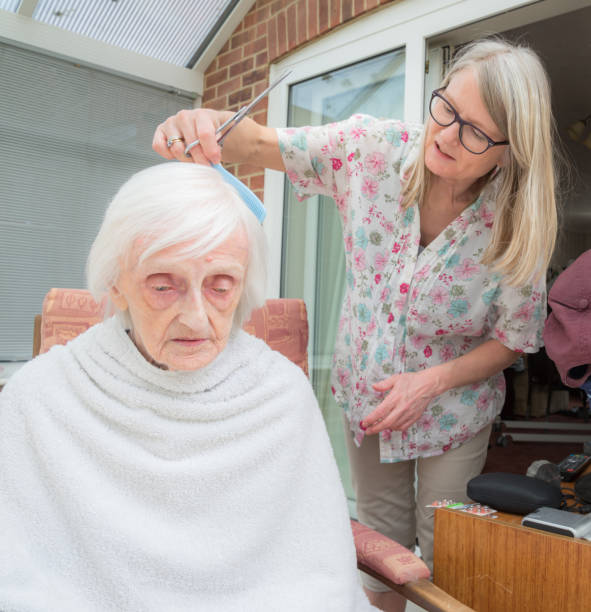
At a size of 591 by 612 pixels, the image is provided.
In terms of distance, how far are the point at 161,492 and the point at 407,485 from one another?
36.5 inches

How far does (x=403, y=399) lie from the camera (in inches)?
56.1

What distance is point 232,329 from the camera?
1.22m

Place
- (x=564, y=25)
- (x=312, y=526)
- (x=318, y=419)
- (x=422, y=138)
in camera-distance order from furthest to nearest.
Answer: (x=564, y=25)
(x=422, y=138)
(x=318, y=419)
(x=312, y=526)

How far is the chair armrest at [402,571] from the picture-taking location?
1.10m

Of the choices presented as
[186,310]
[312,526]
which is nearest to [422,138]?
[186,310]

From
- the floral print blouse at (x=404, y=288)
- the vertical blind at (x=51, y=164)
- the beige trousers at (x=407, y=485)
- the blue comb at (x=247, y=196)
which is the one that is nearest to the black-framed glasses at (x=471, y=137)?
the floral print blouse at (x=404, y=288)

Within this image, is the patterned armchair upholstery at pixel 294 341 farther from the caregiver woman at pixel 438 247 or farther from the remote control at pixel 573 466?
the remote control at pixel 573 466

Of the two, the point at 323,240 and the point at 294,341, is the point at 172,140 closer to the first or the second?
the point at 294,341

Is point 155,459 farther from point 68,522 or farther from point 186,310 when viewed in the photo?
point 186,310

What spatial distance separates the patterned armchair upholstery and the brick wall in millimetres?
1835

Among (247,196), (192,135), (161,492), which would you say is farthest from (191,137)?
(161,492)

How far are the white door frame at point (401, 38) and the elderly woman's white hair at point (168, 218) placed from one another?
1.81m

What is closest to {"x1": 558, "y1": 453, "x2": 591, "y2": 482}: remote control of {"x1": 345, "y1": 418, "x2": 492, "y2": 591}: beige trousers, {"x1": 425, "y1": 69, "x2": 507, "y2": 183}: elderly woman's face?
{"x1": 345, "y1": 418, "x2": 492, "y2": 591}: beige trousers

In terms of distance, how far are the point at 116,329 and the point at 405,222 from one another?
2.53ft
